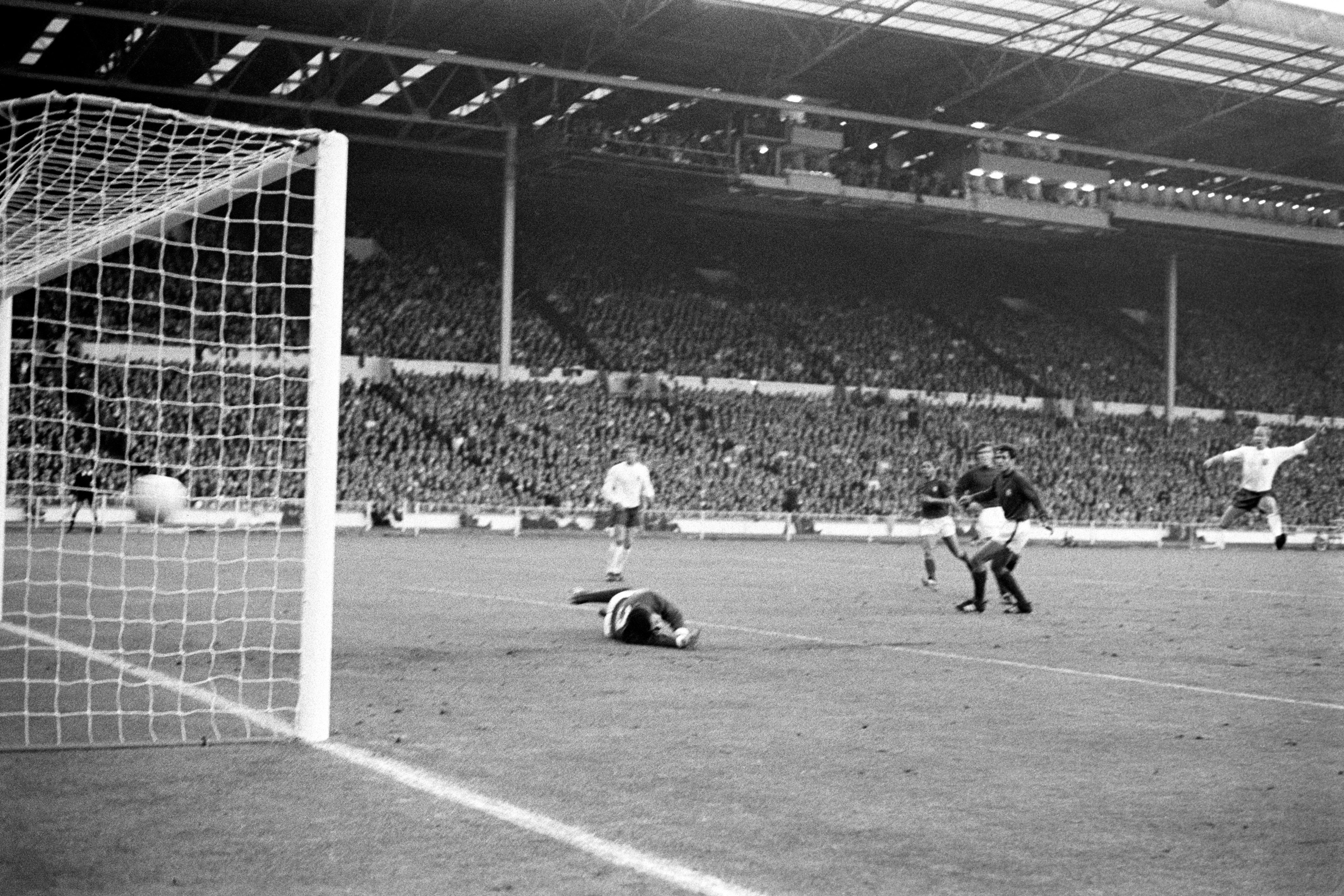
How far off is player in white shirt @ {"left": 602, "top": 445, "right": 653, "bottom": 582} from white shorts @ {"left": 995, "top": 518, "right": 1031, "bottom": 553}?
5453 mm

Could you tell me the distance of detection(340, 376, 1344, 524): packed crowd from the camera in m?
37.8

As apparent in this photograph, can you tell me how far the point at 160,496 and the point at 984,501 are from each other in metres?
11.7

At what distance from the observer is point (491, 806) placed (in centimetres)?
551

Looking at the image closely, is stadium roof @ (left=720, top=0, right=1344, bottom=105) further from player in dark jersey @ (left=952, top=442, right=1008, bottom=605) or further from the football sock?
the football sock

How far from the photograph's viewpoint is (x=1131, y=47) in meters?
39.6

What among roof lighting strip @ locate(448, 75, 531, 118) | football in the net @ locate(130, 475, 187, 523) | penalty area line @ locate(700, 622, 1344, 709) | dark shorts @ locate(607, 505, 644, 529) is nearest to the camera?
penalty area line @ locate(700, 622, 1344, 709)

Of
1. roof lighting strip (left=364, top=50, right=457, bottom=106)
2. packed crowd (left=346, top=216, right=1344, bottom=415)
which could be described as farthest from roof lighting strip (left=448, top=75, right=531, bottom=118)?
packed crowd (left=346, top=216, right=1344, bottom=415)

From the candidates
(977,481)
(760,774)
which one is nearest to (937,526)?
(977,481)

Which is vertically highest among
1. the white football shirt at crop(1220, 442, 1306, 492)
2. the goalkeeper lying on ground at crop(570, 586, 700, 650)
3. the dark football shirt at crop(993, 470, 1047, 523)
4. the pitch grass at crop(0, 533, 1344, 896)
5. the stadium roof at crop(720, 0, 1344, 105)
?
the stadium roof at crop(720, 0, 1344, 105)

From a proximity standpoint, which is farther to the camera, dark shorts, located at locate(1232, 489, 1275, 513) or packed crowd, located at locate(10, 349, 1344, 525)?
packed crowd, located at locate(10, 349, 1344, 525)

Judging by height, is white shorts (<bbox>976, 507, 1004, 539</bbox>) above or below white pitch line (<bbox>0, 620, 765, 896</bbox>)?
above

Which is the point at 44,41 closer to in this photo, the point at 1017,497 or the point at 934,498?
the point at 934,498

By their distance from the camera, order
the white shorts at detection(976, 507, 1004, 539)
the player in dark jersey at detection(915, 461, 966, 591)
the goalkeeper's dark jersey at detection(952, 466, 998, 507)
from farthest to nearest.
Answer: the player in dark jersey at detection(915, 461, 966, 591)
the goalkeeper's dark jersey at detection(952, 466, 998, 507)
the white shorts at detection(976, 507, 1004, 539)

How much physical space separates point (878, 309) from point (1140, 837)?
1912 inches
